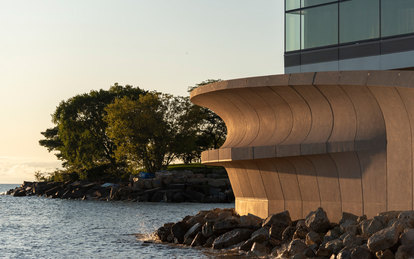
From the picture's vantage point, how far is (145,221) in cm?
3681

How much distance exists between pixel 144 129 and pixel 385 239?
54.2 meters

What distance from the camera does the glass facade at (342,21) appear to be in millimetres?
23281

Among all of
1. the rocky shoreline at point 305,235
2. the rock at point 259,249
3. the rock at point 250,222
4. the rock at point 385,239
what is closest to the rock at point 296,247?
the rocky shoreline at point 305,235

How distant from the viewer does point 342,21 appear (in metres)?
24.4

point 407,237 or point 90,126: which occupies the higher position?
point 90,126

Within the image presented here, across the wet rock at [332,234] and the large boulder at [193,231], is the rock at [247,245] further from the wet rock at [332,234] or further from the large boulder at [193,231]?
the large boulder at [193,231]

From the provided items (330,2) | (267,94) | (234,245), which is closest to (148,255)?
(234,245)

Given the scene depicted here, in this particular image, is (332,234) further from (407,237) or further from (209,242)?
(209,242)

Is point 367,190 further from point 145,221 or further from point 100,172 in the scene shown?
point 100,172

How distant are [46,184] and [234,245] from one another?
2892 inches

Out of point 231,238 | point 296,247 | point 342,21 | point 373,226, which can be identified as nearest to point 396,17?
point 342,21

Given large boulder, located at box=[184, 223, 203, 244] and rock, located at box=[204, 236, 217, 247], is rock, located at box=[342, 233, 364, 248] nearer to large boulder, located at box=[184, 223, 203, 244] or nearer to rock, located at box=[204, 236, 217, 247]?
rock, located at box=[204, 236, 217, 247]

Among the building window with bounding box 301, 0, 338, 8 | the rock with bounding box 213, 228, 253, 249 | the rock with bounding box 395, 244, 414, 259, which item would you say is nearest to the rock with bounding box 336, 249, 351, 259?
the rock with bounding box 395, 244, 414, 259

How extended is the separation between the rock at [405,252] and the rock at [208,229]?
7.68m
